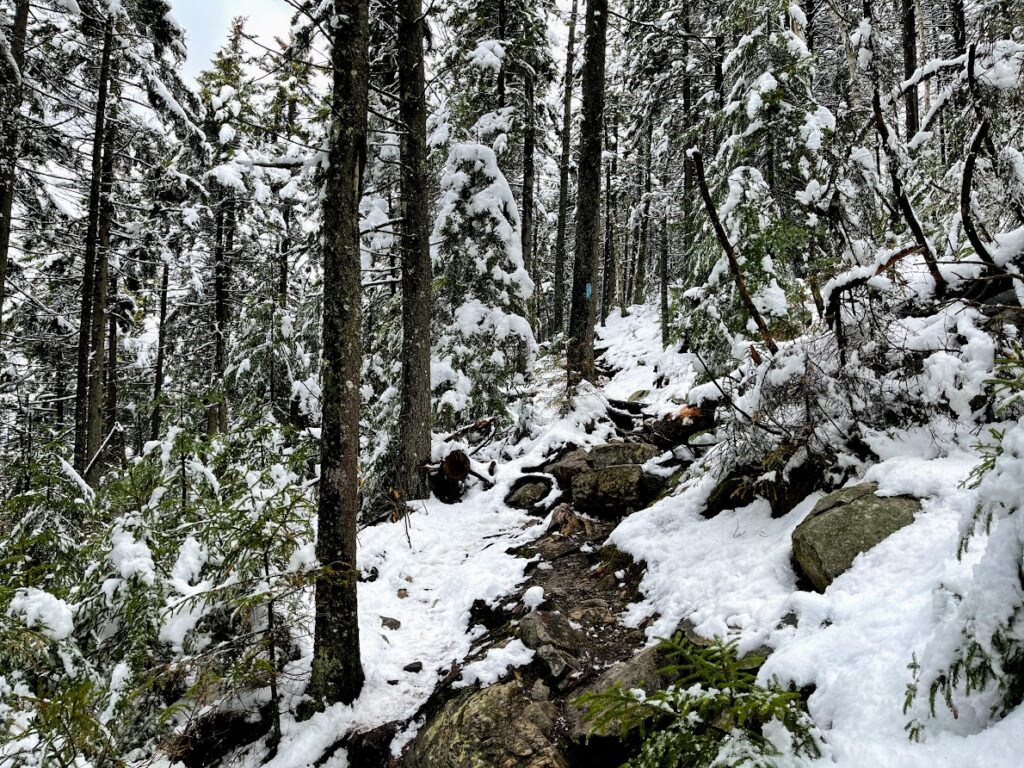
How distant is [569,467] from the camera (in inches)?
324

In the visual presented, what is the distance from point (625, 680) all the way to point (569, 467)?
182 inches

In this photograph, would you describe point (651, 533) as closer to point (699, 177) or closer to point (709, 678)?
point (709, 678)

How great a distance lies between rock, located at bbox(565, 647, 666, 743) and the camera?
11.6 ft

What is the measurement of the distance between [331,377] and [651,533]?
3552 millimetres

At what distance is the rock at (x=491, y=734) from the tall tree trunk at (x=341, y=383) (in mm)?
1048

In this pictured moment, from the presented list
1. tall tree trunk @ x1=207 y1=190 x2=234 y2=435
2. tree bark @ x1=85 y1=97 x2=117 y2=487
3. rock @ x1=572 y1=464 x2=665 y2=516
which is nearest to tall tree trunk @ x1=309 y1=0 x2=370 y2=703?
rock @ x1=572 y1=464 x2=665 y2=516

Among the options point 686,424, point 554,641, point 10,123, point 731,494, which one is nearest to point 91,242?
point 10,123

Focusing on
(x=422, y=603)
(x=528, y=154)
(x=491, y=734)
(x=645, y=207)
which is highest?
(x=645, y=207)

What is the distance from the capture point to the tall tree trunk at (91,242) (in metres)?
12.4

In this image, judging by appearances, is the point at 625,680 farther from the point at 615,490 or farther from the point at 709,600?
the point at 615,490

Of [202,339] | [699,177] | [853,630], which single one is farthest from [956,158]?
[202,339]

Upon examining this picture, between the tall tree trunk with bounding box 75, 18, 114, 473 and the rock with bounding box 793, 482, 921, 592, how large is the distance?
14.4 m

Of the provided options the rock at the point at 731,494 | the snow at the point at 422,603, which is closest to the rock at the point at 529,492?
the snow at the point at 422,603

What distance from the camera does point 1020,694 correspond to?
1.88 m
